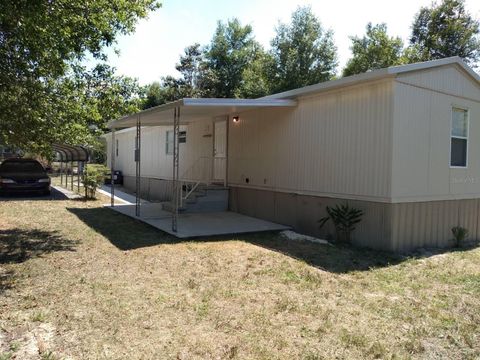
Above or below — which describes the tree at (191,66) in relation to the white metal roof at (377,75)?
above

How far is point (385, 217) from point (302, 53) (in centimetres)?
3092

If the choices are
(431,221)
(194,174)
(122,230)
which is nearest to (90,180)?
(194,174)

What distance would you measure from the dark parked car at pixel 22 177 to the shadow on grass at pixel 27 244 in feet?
23.7

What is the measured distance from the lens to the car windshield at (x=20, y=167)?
1619cm

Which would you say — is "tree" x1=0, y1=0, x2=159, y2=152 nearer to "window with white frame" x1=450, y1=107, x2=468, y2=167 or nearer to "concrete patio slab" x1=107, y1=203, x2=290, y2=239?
"concrete patio slab" x1=107, y1=203, x2=290, y2=239

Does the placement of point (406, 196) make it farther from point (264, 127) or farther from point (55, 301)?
point (55, 301)

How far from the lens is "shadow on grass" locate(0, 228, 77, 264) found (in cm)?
700

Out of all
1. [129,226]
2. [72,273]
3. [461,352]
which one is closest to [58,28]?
[72,273]

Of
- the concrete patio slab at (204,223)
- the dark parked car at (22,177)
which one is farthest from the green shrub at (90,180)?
the concrete patio slab at (204,223)

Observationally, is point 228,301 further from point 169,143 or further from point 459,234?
point 169,143

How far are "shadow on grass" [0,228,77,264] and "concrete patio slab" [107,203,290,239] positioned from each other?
219cm

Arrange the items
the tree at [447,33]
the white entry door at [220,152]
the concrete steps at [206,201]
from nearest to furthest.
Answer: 1. the concrete steps at [206,201]
2. the white entry door at [220,152]
3. the tree at [447,33]

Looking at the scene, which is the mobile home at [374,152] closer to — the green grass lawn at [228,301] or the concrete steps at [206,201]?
the concrete steps at [206,201]

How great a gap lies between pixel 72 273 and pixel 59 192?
13.2 m
